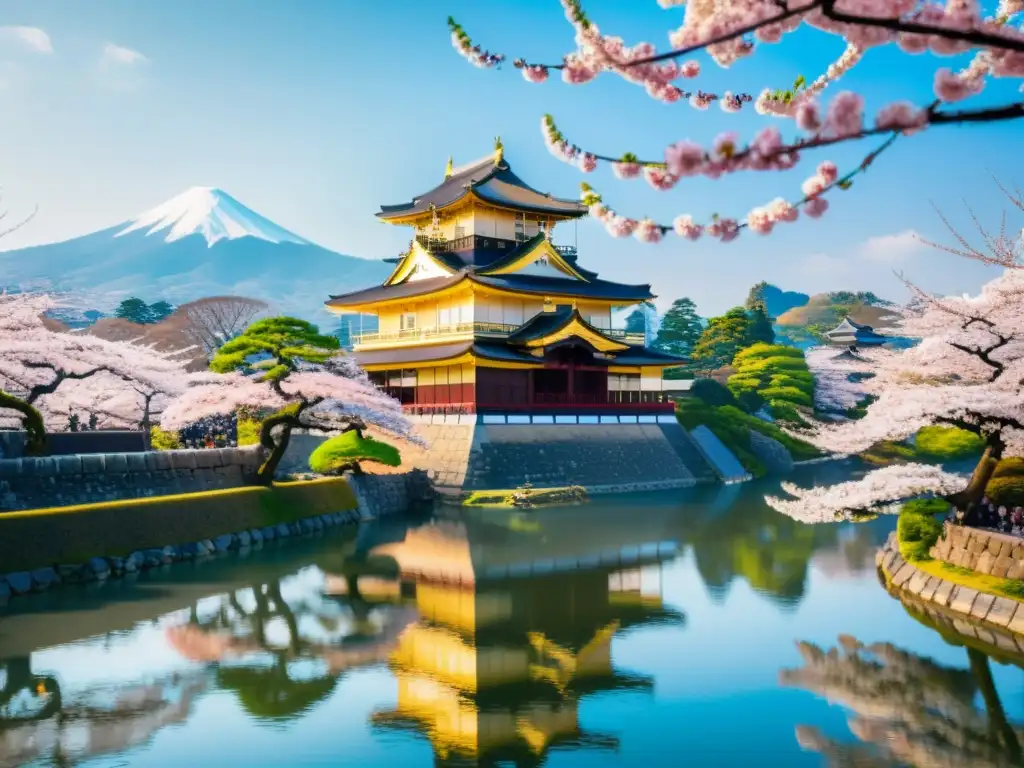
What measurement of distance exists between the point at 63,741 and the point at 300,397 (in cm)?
1417

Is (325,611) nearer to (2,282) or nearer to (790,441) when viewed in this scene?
(790,441)

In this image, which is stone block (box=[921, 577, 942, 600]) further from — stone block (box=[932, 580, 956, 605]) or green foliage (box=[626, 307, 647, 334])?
green foliage (box=[626, 307, 647, 334])

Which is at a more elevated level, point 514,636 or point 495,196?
point 495,196

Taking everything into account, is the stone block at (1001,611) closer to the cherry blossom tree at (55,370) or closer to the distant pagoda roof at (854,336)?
the cherry blossom tree at (55,370)

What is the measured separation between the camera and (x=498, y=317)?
3356cm

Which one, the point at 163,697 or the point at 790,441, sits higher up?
the point at 790,441

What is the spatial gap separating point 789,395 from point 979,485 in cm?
3075

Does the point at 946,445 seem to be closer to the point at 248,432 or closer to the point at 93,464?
the point at 248,432

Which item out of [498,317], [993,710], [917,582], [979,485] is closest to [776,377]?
[498,317]

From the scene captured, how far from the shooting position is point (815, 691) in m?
9.97

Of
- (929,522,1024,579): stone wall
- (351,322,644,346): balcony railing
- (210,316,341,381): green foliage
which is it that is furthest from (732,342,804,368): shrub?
(929,522,1024,579): stone wall

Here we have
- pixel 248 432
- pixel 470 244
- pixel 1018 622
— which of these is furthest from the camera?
pixel 470 244

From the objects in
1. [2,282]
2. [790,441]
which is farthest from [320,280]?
[790,441]

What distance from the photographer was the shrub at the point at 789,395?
4366 centimetres
